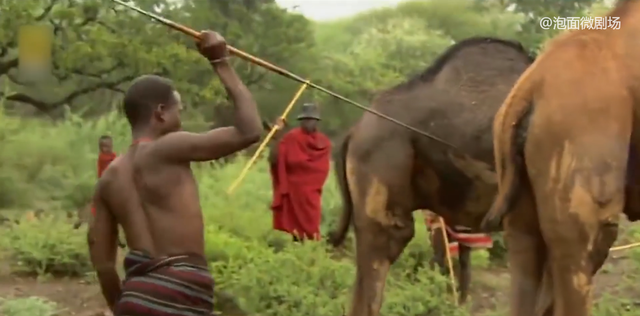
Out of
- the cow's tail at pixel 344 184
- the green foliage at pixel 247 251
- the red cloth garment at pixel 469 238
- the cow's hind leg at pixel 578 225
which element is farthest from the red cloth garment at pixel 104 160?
the cow's hind leg at pixel 578 225

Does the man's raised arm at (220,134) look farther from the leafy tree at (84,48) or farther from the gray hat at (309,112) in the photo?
the leafy tree at (84,48)

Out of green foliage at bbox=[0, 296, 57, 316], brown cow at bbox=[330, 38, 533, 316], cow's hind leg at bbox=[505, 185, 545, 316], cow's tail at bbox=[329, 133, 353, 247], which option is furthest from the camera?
green foliage at bbox=[0, 296, 57, 316]

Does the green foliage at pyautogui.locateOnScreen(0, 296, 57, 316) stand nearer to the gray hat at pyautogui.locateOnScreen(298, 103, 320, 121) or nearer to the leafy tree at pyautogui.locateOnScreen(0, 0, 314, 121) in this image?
the gray hat at pyautogui.locateOnScreen(298, 103, 320, 121)

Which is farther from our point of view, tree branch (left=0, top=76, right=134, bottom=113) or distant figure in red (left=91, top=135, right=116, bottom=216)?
tree branch (left=0, top=76, right=134, bottom=113)

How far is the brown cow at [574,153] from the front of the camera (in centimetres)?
326

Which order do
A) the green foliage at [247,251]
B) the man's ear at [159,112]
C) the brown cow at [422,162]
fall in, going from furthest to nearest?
1. the green foliage at [247,251]
2. the brown cow at [422,162]
3. the man's ear at [159,112]

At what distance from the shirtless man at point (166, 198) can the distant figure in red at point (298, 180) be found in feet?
18.0

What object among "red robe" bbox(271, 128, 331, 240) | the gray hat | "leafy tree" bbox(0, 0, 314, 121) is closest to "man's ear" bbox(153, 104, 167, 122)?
"red robe" bbox(271, 128, 331, 240)

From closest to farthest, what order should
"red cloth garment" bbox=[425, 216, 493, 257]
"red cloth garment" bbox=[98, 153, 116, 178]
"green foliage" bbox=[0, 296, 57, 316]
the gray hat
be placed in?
"green foliage" bbox=[0, 296, 57, 316]
"red cloth garment" bbox=[425, 216, 493, 257]
the gray hat
"red cloth garment" bbox=[98, 153, 116, 178]

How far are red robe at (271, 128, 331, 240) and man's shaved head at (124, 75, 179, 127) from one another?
543 centimetres

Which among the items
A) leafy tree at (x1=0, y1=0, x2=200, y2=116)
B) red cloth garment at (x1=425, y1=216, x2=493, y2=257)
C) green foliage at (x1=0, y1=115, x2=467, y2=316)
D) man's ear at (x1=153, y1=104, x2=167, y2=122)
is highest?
leafy tree at (x1=0, y1=0, x2=200, y2=116)

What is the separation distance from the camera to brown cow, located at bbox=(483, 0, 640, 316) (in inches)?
128

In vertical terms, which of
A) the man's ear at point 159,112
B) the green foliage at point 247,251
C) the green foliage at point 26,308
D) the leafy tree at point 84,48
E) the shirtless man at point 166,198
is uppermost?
the leafy tree at point 84,48

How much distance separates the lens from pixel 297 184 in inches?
337
